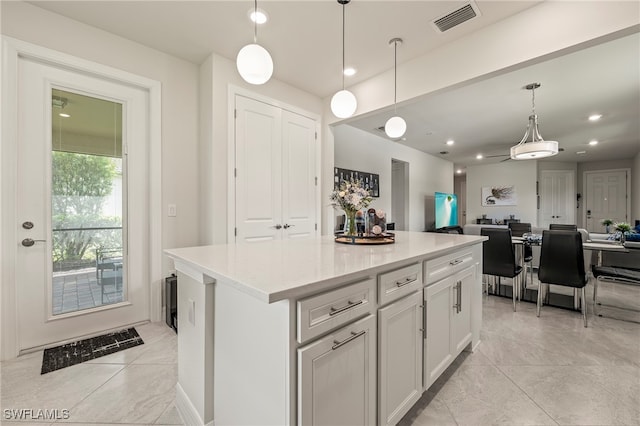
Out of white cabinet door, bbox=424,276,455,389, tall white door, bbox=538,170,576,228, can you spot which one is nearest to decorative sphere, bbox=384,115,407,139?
white cabinet door, bbox=424,276,455,389

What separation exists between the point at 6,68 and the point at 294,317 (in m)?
2.85

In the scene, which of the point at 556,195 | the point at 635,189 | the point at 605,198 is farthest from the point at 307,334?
the point at 605,198

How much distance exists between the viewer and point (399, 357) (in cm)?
137

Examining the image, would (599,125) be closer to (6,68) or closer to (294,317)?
(294,317)

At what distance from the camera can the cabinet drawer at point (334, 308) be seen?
0.94m

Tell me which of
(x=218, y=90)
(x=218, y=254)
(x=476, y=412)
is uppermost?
(x=218, y=90)

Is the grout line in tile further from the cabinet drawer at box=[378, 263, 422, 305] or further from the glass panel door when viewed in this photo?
the glass panel door

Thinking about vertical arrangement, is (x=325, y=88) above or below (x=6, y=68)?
above

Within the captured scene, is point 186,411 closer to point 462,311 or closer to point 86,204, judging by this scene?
point 462,311

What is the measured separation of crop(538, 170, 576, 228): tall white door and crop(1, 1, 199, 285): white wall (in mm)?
9796

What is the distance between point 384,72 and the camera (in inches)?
126

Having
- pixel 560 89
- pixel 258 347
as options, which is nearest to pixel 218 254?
pixel 258 347

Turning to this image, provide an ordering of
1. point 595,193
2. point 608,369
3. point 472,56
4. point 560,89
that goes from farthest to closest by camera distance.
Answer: point 595,193 < point 560,89 < point 472,56 < point 608,369

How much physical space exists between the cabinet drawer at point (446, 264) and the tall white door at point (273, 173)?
2.02 m
